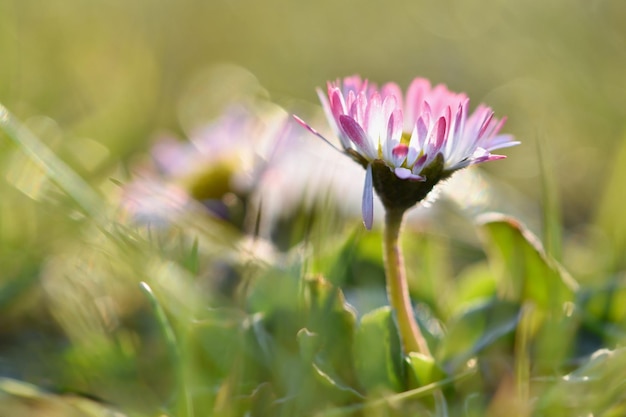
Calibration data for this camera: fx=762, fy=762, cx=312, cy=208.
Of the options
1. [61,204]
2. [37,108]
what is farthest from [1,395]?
[37,108]

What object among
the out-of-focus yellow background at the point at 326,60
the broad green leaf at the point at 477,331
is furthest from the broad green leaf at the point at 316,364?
the out-of-focus yellow background at the point at 326,60

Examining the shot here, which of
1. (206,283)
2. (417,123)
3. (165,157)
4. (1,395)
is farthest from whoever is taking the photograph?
(165,157)

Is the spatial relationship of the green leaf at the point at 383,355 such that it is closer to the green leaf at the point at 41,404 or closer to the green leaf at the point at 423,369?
the green leaf at the point at 423,369

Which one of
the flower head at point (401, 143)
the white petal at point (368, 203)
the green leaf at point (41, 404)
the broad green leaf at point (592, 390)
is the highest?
the flower head at point (401, 143)

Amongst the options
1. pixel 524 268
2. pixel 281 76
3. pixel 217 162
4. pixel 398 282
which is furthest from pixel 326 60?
pixel 398 282

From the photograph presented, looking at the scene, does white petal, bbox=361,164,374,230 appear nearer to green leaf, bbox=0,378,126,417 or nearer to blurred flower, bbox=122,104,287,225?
green leaf, bbox=0,378,126,417

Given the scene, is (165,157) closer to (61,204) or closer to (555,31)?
(61,204)
